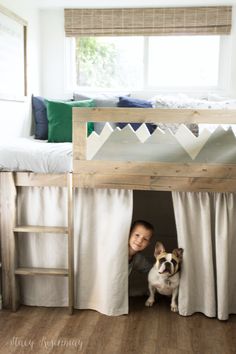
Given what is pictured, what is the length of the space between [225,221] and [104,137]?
2.49ft

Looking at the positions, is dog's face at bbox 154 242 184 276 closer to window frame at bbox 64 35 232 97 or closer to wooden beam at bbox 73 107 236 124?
wooden beam at bbox 73 107 236 124

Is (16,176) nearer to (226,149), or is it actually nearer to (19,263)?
(19,263)

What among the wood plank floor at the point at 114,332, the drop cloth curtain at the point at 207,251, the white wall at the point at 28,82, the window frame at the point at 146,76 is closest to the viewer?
the wood plank floor at the point at 114,332

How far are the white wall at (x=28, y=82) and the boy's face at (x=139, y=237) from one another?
3.92 feet

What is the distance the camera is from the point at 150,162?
214 centimetres

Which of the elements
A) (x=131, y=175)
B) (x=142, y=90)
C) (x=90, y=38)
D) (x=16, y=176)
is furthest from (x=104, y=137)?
(x=90, y=38)

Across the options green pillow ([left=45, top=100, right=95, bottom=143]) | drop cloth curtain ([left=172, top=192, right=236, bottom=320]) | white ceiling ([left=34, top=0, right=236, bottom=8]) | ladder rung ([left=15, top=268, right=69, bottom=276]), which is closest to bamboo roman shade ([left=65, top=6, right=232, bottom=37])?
white ceiling ([left=34, top=0, right=236, bottom=8])

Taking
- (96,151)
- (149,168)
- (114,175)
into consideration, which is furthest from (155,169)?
(96,151)

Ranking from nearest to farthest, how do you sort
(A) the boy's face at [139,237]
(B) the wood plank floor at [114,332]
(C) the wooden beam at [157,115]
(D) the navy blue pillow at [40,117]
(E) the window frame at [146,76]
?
(B) the wood plank floor at [114,332] → (C) the wooden beam at [157,115] → (A) the boy's face at [139,237] → (D) the navy blue pillow at [40,117] → (E) the window frame at [146,76]

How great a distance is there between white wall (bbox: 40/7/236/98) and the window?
141 millimetres

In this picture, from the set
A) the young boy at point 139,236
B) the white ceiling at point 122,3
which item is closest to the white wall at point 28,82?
the white ceiling at point 122,3

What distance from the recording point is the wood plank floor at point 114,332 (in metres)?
1.92

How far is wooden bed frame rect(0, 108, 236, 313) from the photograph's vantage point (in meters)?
2.10

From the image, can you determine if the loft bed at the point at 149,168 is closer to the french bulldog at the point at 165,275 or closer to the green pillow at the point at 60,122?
the french bulldog at the point at 165,275
